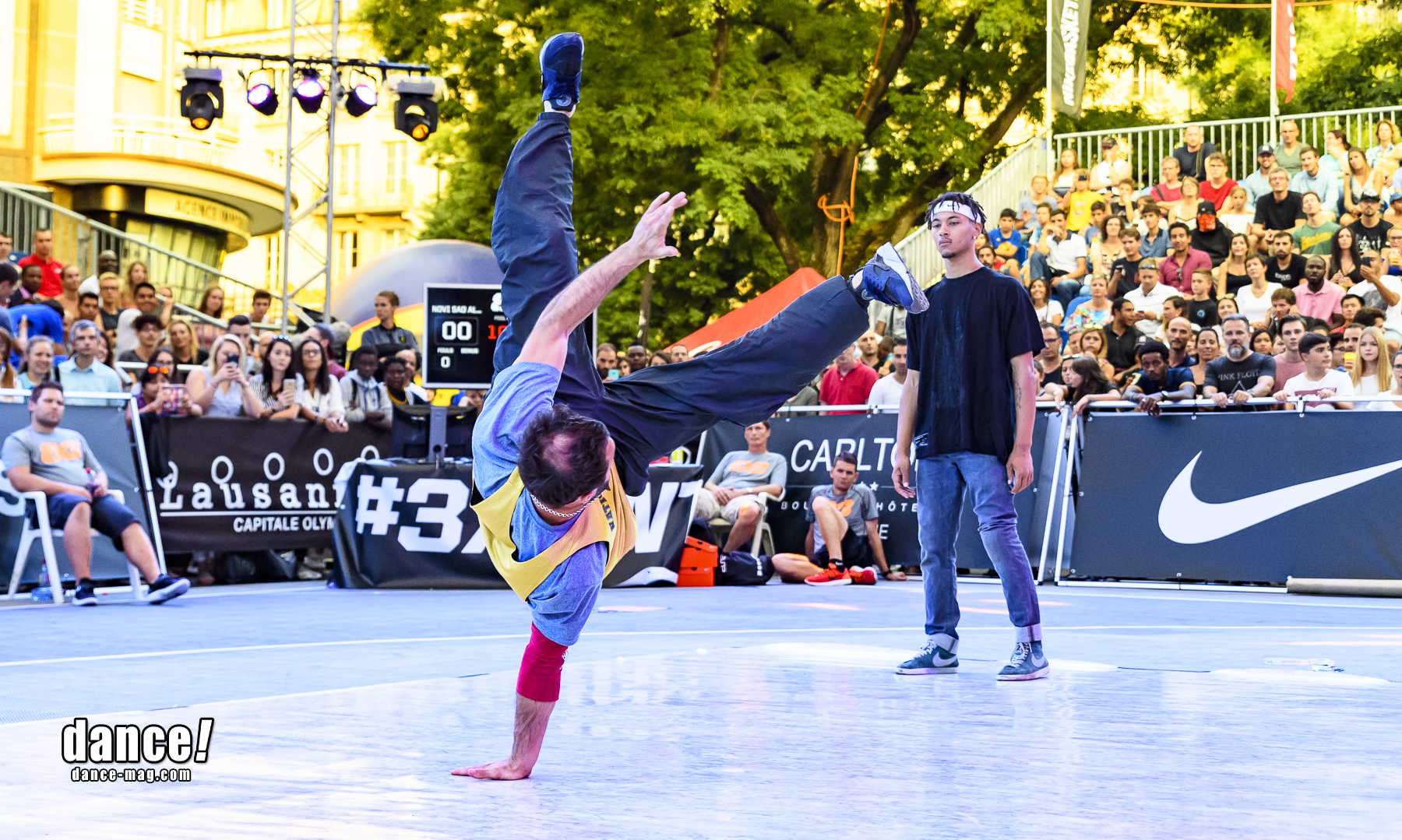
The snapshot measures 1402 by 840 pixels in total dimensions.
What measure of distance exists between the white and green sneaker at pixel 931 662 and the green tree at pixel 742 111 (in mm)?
17051

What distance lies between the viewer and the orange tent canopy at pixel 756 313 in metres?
18.6

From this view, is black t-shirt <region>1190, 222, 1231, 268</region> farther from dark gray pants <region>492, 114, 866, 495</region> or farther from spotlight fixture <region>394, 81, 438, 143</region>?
dark gray pants <region>492, 114, 866, 495</region>

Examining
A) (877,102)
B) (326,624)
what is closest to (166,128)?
(877,102)

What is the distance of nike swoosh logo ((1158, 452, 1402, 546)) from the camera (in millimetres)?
10867

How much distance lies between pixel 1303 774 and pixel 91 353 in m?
10.5

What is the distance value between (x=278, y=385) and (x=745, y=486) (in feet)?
14.5

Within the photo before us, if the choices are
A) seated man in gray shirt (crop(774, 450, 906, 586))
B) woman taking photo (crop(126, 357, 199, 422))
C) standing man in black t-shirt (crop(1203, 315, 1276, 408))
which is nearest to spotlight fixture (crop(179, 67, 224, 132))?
woman taking photo (crop(126, 357, 199, 422))

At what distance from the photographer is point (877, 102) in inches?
1043

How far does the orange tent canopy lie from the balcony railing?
21.9 m

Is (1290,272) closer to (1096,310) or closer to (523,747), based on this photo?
(1096,310)

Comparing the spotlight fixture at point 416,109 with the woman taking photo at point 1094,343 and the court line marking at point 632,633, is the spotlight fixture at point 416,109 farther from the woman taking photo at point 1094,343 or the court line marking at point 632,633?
the court line marking at point 632,633

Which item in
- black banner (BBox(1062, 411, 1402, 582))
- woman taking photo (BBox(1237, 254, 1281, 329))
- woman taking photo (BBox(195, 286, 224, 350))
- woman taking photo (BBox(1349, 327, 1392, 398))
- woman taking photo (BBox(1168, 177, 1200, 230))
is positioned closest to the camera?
black banner (BBox(1062, 411, 1402, 582))

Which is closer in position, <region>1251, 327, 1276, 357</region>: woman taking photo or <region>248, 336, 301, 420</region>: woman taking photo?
<region>1251, 327, 1276, 357</region>: woman taking photo

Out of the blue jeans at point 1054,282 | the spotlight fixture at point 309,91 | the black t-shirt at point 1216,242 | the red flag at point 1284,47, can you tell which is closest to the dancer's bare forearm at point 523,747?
the blue jeans at point 1054,282
